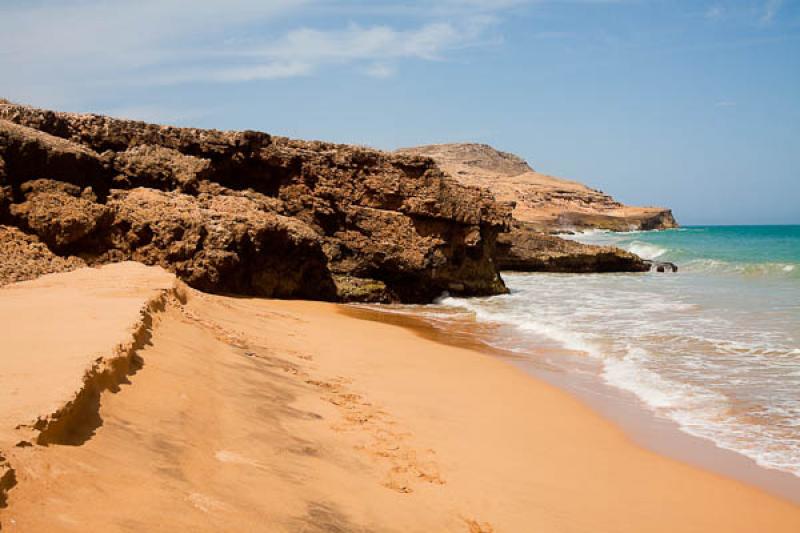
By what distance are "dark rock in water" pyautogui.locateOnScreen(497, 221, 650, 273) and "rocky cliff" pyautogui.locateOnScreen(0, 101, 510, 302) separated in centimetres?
778

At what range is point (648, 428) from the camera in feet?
20.6

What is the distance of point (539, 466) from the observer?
4.89m

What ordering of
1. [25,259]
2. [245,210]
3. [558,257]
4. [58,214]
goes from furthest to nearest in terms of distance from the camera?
1. [558,257]
2. [245,210]
3. [58,214]
4. [25,259]

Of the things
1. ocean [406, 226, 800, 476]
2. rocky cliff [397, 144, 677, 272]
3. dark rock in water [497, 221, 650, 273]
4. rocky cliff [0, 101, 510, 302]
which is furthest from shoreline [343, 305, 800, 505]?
rocky cliff [397, 144, 677, 272]

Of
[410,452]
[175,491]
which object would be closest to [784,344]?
[410,452]

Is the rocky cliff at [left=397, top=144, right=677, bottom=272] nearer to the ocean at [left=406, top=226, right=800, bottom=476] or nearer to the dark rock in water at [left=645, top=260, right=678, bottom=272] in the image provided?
the dark rock in water at [left=645, top=260, right=678, bottom=272]

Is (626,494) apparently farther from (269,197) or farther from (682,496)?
(269,197)

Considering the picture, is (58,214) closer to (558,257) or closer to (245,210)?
(245,210)

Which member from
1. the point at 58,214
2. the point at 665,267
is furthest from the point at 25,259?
the point at 665,267

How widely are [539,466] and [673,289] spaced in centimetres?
1540

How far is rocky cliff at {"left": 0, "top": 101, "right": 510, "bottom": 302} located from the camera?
10.7 metres

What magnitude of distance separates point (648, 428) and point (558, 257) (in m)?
18.7

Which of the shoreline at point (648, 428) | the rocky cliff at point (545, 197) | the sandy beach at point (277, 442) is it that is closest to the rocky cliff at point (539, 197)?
the rocky cliff at point (545, 197)

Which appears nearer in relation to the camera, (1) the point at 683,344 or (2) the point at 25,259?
(2) the point at 25,259
